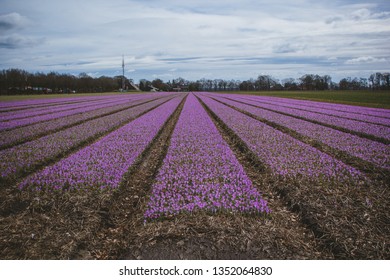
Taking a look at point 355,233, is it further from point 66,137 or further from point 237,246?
point 66,137

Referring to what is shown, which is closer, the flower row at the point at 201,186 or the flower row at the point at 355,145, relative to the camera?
the flower row at the point at 201,186

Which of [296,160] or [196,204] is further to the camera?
[296,160]

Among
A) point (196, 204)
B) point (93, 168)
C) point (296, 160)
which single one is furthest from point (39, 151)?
point (296, 160)

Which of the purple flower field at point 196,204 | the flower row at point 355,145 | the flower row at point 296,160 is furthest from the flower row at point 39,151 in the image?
the flower row at point 355,145

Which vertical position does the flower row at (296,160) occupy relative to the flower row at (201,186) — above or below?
above

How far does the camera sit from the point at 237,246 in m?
4.21

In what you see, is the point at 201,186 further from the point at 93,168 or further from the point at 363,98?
the point at 363,98

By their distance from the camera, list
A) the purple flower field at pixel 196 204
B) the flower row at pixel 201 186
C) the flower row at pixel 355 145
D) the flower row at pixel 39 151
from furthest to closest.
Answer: the flower row at pixel 355 145 < the flower row at pixel 39 151 < the flower row at pixel 201 186 < the purple flower field at pixel 196 204

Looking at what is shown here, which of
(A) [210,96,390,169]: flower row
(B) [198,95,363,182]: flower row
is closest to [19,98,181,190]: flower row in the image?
(B) [198,95,363,182]: flower row

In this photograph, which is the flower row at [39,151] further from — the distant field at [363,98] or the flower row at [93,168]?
the distant field at [363,98]

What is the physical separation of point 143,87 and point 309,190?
181087 mm

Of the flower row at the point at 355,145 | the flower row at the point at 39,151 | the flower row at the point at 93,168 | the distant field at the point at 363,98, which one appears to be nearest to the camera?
the flower row at the point at 93,168

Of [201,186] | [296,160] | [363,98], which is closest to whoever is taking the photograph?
[201,186]
